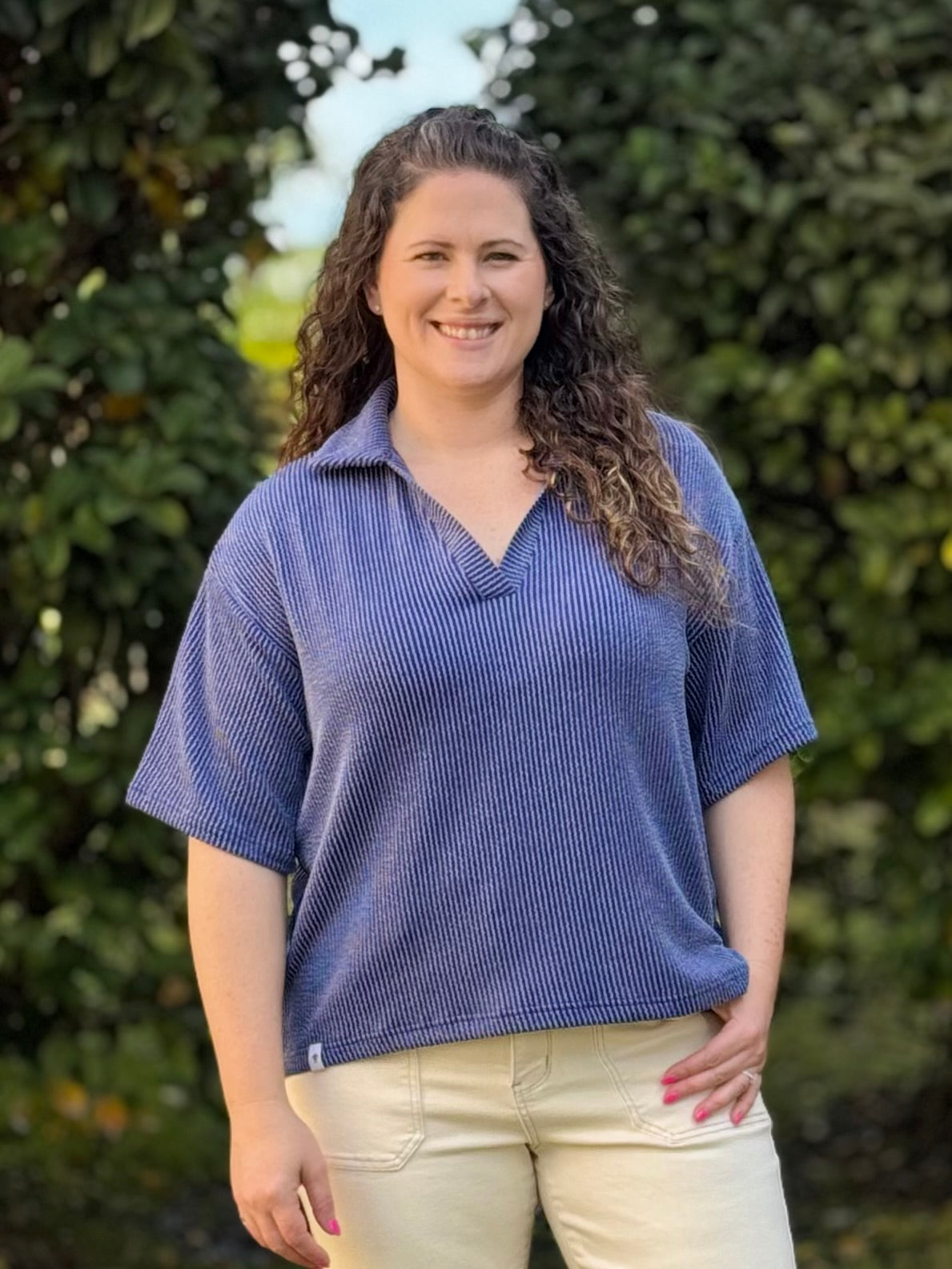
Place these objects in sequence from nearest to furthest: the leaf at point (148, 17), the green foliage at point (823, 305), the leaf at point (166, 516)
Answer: the leaf at point (148, 17), the leaf at point (166, 516), the green foliage at point (823, 305)

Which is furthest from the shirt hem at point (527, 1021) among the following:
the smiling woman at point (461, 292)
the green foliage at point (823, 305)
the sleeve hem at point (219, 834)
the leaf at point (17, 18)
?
the leaf at point (17, 18)

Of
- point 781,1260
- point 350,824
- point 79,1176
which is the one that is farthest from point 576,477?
point 79,1176

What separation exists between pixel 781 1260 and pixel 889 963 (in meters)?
1.97

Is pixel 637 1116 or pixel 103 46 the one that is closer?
pixel 637 1116

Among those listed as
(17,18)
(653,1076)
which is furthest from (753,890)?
(17,18)

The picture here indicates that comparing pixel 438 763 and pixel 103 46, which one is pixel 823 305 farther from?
pixel 438 763

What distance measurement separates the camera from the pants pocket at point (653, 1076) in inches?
77.4

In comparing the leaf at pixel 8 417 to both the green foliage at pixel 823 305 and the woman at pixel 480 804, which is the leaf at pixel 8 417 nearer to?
the woman at pixel 480 804

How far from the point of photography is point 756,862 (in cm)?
212

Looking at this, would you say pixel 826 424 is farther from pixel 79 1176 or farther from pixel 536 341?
pixel 79 1176

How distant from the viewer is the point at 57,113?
3.17m

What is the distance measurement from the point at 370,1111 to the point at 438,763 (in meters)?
0.36

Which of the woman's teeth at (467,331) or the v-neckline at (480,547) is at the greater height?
the woman's teeth at (467,331)

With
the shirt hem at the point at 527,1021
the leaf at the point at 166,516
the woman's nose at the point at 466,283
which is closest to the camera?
the shirt hem at the point at 527,1021
